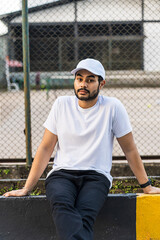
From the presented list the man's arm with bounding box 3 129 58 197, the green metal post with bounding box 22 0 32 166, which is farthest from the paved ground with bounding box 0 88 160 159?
the man's arm with bounding box 3 129 58 197

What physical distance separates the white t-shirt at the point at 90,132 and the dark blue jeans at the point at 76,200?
3.1 inches

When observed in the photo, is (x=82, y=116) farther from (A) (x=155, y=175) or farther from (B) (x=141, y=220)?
(A) (x=155, y=175)

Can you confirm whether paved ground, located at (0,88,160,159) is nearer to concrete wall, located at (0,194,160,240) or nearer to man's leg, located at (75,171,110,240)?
concrete wall, located at (0,194,160,240)

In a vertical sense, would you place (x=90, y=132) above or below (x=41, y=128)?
above

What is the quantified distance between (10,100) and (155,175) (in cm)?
1072

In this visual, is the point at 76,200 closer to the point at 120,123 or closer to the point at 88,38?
the point at 120,123

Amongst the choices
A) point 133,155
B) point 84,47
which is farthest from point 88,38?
point 133,155

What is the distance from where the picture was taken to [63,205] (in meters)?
2.28

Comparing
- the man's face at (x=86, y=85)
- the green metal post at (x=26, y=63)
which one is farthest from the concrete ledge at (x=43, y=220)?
the green metal post at (x=26, y=63)

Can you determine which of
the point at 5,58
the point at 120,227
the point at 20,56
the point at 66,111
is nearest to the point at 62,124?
the point at 66,111

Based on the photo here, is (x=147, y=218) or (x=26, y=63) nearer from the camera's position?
(x=147, y=218)

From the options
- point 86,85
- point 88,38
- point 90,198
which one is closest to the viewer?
point 90,198

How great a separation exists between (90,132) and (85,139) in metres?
0.07

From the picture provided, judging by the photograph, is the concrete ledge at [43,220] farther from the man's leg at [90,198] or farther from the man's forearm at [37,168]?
the man's leg at [90,198]
